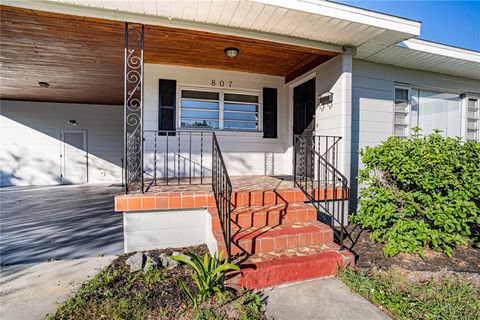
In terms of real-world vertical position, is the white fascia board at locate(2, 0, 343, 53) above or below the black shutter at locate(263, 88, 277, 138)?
above

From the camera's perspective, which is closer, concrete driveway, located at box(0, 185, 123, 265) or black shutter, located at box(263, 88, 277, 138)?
concrete driveway, located at box(0, 185, 123, 265)

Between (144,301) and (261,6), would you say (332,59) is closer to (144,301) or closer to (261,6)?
(261,6)

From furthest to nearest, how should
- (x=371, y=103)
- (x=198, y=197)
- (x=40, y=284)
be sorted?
(x=371, y=103) → (x=198, y=197) → (x=40, y=284)

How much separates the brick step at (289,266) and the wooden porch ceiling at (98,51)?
2.84 metres

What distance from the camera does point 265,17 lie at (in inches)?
118

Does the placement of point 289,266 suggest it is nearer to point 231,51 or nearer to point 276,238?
point 276,238

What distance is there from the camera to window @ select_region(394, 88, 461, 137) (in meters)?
4.79

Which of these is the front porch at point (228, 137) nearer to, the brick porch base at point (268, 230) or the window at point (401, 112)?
the brick porch base at point (268, 230)

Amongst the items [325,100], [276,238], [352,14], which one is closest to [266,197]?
[276,238]

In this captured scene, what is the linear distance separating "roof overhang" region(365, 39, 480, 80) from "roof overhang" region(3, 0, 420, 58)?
631 millimetres

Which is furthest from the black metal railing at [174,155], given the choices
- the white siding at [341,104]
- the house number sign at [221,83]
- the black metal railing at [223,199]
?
the white siding at [341,104]

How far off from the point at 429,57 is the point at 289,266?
445 cm

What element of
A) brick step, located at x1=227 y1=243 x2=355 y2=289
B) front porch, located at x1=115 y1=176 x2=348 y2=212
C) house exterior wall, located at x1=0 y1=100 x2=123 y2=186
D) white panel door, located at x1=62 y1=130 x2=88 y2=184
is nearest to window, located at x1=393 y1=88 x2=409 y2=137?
front porch, located at x1=115 y1=176 x2=348 y2=212

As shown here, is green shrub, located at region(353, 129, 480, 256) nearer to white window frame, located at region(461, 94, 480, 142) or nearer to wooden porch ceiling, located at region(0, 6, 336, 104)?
wooden porch ceiling, located at region(0, 6, 336, 104)
